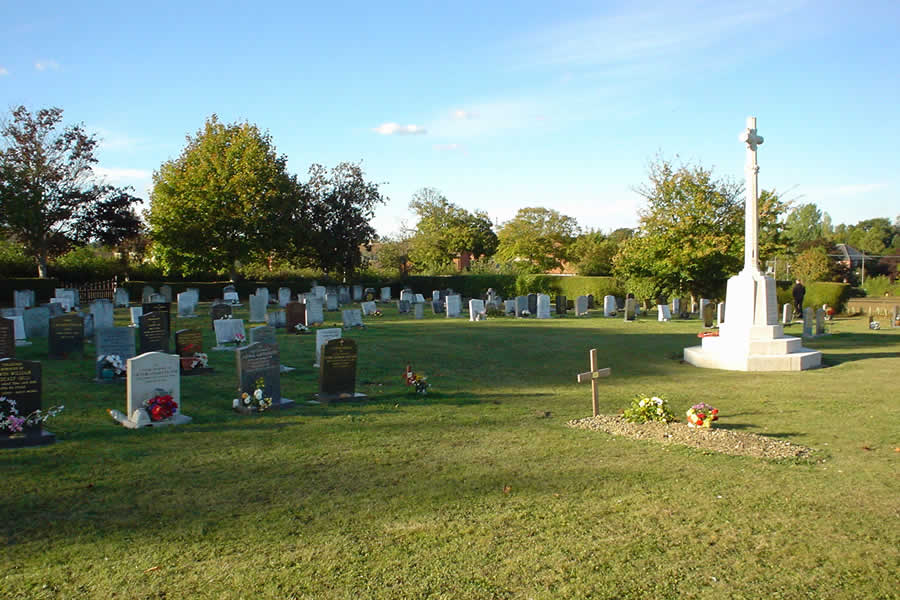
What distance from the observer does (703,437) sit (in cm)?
825

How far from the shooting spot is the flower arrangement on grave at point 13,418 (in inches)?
303

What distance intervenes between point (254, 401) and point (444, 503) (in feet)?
15.5

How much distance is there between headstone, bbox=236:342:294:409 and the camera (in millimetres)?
9742

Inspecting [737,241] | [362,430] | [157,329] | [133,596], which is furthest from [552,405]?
[737,241]

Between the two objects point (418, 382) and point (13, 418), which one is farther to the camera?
point (418, 382)

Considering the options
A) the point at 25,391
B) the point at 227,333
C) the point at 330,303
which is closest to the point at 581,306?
the point at 330,303

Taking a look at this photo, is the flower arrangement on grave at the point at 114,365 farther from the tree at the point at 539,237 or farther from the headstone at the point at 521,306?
the tree at the point at 539,237

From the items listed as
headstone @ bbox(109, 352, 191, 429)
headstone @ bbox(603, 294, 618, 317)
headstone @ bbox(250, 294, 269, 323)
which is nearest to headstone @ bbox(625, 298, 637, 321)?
headstone @ bbox(603, 294, 618, 317)

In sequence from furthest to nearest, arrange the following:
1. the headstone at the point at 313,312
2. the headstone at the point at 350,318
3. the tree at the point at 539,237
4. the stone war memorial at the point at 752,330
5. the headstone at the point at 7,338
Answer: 1. the tree at the point at 539,237
2. the headstone at the point at 313,312
3. the headstone at the point at 350,318
4. the stone war memorial at the point at 752,330
5. the headstone at the point at 7,338

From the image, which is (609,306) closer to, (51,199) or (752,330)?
(752,330)

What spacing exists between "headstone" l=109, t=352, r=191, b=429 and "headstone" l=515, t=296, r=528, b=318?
21.7 metres

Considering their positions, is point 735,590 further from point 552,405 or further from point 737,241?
point 737,241

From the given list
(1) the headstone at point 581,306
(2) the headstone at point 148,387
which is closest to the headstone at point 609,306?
(1) the headstone at point 581,306

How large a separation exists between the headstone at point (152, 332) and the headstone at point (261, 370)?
539 centimetres
